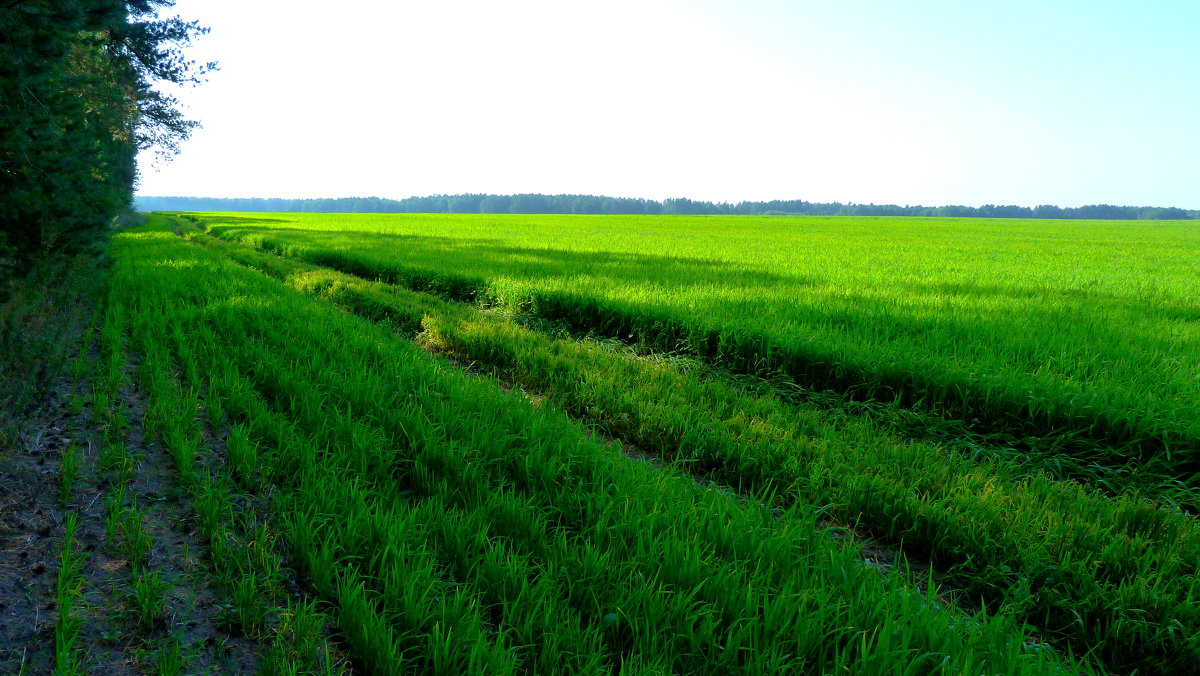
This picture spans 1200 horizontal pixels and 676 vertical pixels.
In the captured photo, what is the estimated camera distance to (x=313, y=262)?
15961mm

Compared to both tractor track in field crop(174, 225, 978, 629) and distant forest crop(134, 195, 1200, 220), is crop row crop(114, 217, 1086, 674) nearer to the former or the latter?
tractor track in field crop(174, 225, 978, 629)

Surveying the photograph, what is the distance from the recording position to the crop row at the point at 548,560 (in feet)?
6.45

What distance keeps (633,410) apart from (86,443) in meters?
3.57

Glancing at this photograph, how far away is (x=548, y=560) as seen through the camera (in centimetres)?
240

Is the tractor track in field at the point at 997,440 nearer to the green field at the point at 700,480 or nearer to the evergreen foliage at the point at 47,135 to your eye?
the green field at the point at 700,480

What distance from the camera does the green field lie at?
2.09m

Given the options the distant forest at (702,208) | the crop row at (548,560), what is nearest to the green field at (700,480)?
the crop row at (548,560)

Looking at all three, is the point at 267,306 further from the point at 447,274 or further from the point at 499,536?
the point at 499,536

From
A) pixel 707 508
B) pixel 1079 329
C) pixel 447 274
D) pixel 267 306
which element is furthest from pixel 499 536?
pixel 447 274

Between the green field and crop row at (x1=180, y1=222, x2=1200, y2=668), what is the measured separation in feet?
0.06

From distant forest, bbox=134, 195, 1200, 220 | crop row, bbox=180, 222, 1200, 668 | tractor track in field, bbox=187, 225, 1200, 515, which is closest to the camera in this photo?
crop row, bbox=180, 222, 1200, 668

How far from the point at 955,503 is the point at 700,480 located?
4.61 ft

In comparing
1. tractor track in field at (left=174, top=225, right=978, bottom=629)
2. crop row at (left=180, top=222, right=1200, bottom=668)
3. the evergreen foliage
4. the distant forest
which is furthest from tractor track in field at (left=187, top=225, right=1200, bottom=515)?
the distant forest

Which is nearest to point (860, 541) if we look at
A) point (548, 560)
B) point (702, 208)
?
point (548, 560)
